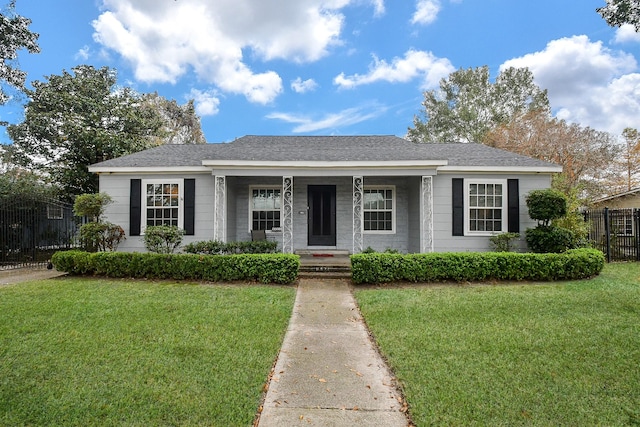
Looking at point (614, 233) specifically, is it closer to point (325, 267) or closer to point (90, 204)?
point (325, 267)

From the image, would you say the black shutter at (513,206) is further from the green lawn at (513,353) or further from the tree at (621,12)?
the tree at (621,12)

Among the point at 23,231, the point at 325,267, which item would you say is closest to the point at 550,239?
the point at 325,267

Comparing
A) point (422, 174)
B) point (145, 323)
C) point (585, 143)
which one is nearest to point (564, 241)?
point (422, 174)

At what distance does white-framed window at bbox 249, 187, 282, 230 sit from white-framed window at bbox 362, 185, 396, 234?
9.52 ft

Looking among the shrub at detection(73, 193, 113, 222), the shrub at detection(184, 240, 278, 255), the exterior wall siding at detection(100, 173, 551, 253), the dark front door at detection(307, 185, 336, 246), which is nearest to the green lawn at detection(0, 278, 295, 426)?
the shrub at detection(184, 240, 278, 255)

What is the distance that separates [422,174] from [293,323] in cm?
609

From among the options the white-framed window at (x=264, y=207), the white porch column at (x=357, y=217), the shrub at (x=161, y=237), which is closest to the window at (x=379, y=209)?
the white porch column at (x=357, y=217)

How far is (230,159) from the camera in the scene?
932 cm

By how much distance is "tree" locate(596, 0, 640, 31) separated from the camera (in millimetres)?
5206

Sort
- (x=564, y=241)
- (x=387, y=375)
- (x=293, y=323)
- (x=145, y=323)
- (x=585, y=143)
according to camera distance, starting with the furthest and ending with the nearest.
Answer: (x=585, y=143) < (x=564, y=241) < (x=293, y=323) < (x=145, y=323) < (x=387, y=375)

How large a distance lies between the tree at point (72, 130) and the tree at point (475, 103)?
2185cm

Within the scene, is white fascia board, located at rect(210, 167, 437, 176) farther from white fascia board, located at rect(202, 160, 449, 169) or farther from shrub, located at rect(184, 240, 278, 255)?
shrub, located at rect(184, 240, 278, 255)

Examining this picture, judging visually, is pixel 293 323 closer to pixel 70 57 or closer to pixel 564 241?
pixel 564 241

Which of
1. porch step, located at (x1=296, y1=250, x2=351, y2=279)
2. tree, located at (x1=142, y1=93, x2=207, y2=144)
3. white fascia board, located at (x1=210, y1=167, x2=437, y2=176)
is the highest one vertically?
tree, located at (x1=142, y1=93, x2=207, y2=144)
